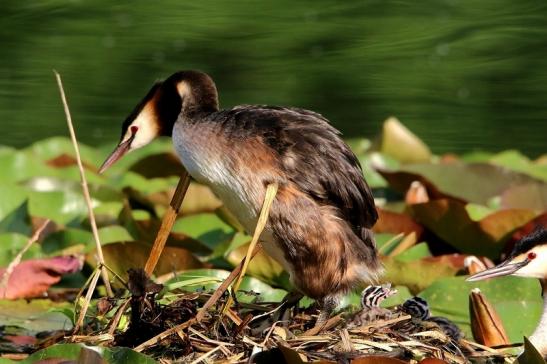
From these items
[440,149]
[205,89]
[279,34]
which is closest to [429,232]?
[205,89]

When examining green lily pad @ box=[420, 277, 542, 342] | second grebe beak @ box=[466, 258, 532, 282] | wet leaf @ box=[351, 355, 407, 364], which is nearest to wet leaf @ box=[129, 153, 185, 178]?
green lily pad @ box=[420, 277, 542, 342]

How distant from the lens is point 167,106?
441 centimetres

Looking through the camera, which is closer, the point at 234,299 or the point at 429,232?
the point at 234,299

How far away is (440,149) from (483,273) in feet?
11.7

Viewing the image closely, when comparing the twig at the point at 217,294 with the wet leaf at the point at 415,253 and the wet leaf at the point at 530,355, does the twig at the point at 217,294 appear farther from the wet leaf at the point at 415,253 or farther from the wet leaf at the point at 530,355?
the wet leaf at the point at 415,253

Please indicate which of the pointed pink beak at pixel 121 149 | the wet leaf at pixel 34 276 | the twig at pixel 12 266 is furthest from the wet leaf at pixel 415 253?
the twig at pixel 12 266

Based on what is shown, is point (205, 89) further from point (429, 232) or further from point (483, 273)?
point (429, 232)

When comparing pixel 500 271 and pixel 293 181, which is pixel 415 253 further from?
pixel 293 181

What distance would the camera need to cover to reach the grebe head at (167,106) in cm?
424

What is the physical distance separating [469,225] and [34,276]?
5.14 feet

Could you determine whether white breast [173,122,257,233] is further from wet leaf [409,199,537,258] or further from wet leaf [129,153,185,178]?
wet leaf [129,153,185,178]

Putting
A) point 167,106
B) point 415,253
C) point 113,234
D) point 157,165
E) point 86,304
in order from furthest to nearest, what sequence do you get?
point 157,165 → point 113,234 → point 415,253 → point 167,106 → point 86,304

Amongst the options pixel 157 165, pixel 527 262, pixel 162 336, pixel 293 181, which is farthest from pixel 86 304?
pixel 157 165

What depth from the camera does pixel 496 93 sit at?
8.27 meters
